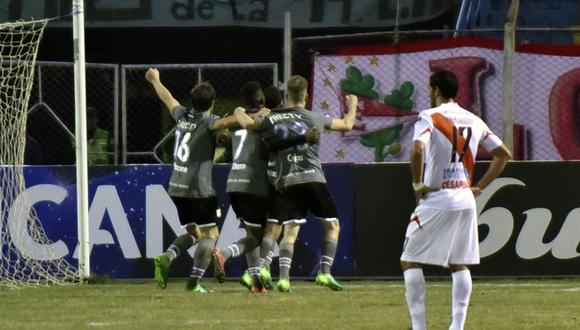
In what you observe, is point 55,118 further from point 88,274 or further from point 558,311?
point 558,311

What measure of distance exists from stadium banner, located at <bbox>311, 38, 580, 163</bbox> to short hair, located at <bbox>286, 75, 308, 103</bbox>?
334 cm

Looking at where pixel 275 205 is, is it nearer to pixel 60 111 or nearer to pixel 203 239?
pixel 203 239

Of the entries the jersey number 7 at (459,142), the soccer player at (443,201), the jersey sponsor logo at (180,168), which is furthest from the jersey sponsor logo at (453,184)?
the jersey sponsor logo at (180,168)

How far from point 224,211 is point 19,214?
2173mm

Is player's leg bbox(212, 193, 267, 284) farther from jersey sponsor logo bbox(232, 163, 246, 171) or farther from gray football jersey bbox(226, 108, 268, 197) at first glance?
jersey sponsor logo bbox(232, 163, 246, 171)

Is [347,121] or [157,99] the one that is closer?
[347,121]

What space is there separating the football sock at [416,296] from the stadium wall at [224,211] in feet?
19.9

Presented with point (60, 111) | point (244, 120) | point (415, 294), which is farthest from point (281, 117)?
point (60, 111)

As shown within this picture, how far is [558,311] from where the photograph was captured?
12922 millimetres

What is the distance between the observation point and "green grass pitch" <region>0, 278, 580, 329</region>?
12016 mm

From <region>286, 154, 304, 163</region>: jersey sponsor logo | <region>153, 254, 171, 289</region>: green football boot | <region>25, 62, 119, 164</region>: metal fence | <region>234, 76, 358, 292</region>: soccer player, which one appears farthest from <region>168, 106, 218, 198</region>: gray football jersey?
<region>25, 62, 119, 164</region>: metal fence

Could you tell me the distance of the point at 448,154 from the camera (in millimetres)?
11023

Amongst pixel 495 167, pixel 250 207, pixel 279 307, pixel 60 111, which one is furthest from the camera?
pixel 60 111

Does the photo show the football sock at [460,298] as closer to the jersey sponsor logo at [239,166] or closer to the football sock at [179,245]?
the jersey sponsor logo at [239,166]
